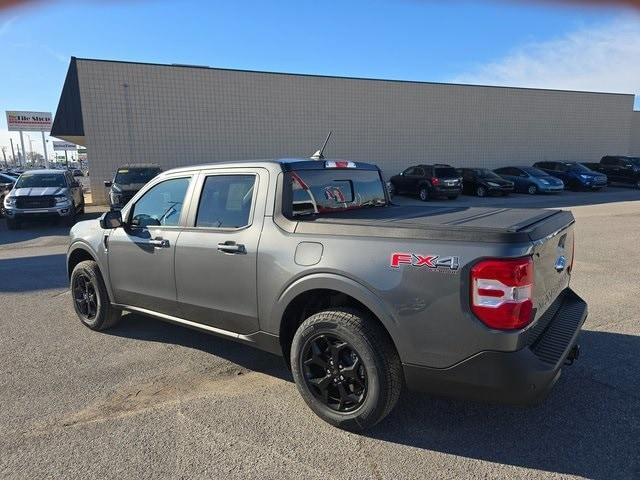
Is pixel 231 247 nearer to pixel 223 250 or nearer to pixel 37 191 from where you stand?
pixel 223 250

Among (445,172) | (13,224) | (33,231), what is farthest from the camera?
(445,172)

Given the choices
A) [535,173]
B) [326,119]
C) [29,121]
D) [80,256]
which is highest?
[29,121]

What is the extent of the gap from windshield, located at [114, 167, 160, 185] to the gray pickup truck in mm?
11939

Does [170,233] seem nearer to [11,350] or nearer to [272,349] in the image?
[272,349]

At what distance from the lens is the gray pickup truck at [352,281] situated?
2602 millimetres

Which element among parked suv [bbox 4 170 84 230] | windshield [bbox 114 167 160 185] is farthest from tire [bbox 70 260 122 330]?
windshield [bbox 114 167 160 185]

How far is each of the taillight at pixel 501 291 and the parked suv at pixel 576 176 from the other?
27294 mm

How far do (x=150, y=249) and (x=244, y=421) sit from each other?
70.7 inches

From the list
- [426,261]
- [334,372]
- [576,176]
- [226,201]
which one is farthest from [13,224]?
[576,176]

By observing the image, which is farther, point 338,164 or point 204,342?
point 204,342

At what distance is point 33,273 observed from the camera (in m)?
7.98

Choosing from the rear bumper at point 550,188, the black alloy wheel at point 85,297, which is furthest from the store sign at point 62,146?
the black alloy wheel at point 85,297

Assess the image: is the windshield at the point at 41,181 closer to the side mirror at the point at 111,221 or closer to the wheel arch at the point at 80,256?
the wheel arch at the point at 80,256

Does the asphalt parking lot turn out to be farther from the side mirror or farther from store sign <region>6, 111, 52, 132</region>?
store sign <region>6, 111, 52, 132</region>
